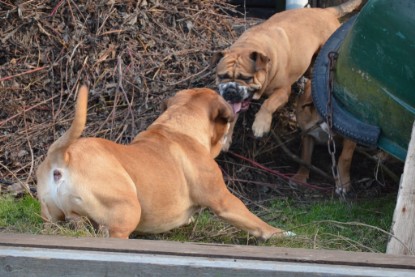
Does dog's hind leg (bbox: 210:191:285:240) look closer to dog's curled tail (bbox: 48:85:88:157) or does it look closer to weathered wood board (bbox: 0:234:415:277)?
dog's curled tail (bbox: 48:85:88:157)

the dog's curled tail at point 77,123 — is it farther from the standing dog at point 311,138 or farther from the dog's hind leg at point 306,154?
the dog's hind leg at point 306,154

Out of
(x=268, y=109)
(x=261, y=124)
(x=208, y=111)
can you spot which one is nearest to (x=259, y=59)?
(x=268, y=109)

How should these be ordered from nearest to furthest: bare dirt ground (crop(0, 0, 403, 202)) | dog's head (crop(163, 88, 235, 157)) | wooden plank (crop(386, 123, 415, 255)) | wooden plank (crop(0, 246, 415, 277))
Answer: wooden plank (crop(0, 246, 415, 277))
wooden plank (crop(386, 123, 415, 255))
dog's head (crop(163, 88, 235, 157))
bare dirt ground (crop(0, 0, 403, 202))

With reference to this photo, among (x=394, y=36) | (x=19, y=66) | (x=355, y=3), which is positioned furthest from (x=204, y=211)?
(x=355, y=3)

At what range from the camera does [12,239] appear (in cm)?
405

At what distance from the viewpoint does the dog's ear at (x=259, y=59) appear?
8.28m

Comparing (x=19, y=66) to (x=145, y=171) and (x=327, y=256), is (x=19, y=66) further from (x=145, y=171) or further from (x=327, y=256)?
(x=327, y=256)

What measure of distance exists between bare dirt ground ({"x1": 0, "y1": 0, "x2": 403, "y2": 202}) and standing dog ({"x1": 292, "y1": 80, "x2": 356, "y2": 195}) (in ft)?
0.47

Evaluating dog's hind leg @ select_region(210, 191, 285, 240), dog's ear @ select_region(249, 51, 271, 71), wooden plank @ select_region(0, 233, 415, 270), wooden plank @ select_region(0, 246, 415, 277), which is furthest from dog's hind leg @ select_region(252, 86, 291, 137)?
wooden plank @ select_region(0, 246, 415, 277)

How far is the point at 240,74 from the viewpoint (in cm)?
822

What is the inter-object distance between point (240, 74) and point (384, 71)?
6.07 feet

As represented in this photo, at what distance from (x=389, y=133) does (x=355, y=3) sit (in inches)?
119

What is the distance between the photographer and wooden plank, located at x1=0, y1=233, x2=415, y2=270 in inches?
147

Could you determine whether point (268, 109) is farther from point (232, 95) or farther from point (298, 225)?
point (298, 225)
